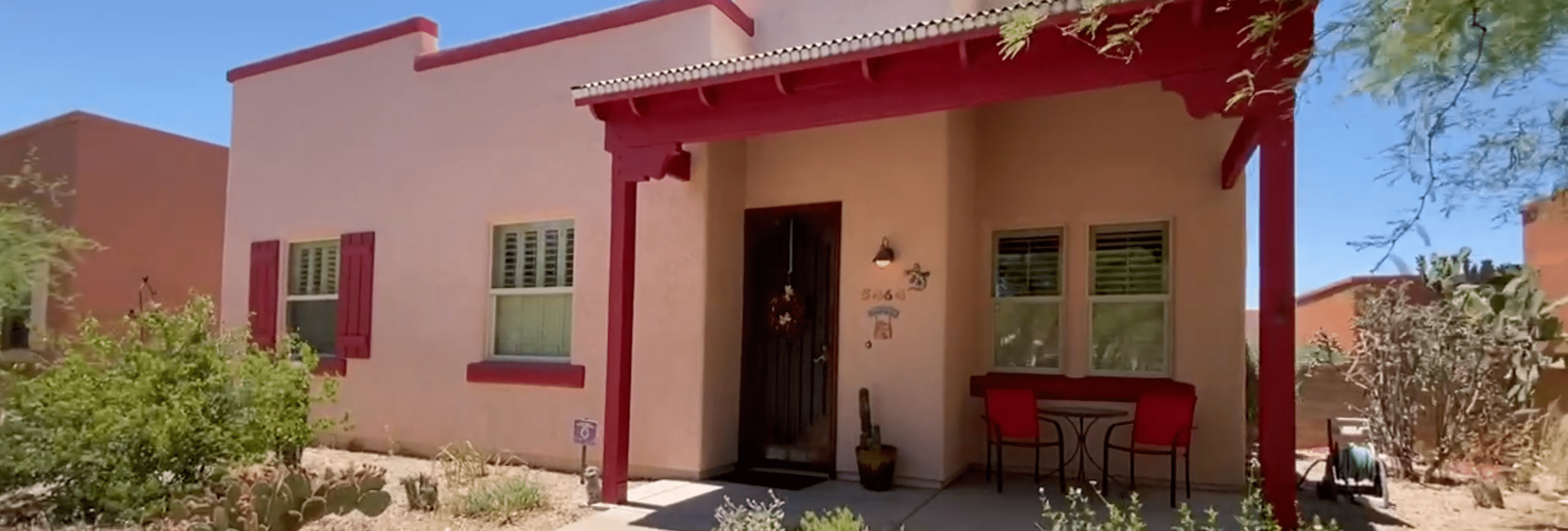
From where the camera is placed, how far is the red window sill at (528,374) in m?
8.04

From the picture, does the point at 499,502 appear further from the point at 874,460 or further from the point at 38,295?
the point at 38,295

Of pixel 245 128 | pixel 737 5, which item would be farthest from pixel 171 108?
pixel 737 5

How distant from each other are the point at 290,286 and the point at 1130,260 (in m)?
8.78

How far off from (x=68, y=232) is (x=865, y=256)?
6.40m

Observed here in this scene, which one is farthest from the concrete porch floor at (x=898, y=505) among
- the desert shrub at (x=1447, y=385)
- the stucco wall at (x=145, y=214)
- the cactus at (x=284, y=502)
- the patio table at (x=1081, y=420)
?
the stucco wall at (x=145, y=214)

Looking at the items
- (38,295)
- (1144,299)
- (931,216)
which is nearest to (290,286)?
(38,295)

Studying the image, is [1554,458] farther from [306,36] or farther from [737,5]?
[306,36]

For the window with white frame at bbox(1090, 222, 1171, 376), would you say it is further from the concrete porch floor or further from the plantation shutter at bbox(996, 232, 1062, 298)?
the concrete porch floor

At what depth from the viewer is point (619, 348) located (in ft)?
21.8

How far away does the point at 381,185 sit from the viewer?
9.48 meters

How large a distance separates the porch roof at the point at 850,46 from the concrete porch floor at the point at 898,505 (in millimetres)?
2912

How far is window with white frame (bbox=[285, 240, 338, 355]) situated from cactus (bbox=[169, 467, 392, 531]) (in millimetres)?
4620

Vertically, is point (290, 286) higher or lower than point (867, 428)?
higher

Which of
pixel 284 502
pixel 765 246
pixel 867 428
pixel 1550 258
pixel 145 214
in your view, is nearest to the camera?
pixel 284 502
